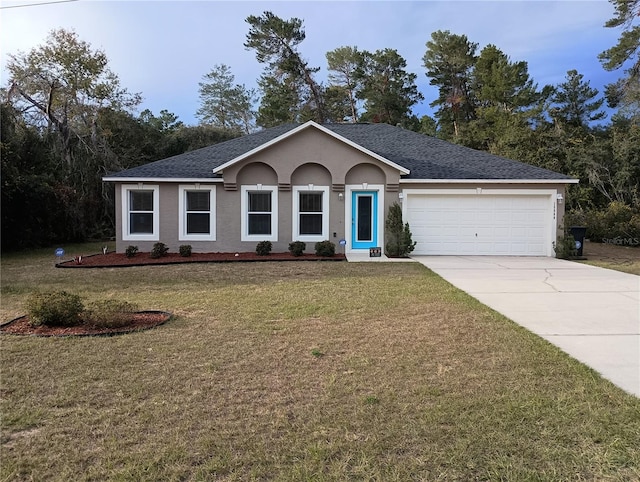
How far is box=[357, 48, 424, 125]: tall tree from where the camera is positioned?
3625 cm

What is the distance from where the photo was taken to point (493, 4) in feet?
46.7

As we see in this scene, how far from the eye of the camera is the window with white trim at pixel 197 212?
14.8 metres

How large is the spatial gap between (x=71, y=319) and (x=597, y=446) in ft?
20.0

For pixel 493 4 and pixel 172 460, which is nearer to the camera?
pixel 172 460

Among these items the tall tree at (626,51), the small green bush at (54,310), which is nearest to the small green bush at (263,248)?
the small green bush at (54,310)

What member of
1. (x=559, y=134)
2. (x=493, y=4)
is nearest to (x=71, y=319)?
(x=493, y=4)

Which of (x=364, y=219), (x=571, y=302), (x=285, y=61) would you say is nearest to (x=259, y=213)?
(x=364, y=219)

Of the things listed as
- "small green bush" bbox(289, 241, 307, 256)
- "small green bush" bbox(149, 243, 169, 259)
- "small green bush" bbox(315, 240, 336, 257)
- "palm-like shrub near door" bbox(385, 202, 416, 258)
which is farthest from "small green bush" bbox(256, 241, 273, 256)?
"palm-like shrub near door" bbox(385, 202, 416, 258)

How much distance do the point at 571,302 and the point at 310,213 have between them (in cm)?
900

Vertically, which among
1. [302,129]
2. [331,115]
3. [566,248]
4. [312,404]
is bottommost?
[312,404]

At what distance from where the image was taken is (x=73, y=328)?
19.4ft

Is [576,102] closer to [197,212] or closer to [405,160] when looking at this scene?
[405,160]

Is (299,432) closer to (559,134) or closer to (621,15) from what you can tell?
(559,134)

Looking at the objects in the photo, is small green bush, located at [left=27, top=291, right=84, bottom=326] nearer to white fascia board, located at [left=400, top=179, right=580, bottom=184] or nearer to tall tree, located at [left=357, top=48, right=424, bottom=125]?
white fascia board, located at [left=400, top=179, right=580, bottom=184]
